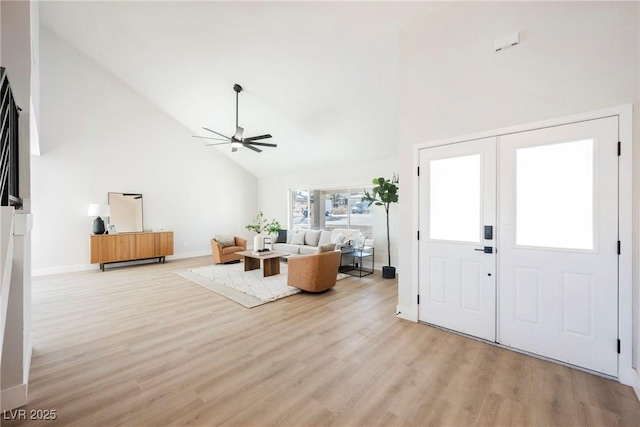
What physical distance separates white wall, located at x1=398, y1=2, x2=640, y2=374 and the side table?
243cm

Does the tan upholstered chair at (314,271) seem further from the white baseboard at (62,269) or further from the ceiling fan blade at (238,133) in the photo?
the white baseboard at (62,269)

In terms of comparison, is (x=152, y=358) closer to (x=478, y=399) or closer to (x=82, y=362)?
(x=82, y=362)

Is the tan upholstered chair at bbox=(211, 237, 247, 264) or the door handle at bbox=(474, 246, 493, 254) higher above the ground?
the door handle at bbox=(474, 246, 493, 254)

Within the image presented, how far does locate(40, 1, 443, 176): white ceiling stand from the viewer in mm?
3666

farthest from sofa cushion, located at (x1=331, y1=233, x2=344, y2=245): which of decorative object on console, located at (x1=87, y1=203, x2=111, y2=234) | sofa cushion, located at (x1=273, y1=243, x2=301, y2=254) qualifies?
decorative object on console, located at (x1=87, y1=203, x2=111, y2=234)

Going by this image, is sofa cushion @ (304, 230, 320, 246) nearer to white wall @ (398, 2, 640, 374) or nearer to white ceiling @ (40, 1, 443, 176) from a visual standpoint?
white ceiling @ (40, 1, 443, 176)

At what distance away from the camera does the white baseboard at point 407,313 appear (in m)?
3.34

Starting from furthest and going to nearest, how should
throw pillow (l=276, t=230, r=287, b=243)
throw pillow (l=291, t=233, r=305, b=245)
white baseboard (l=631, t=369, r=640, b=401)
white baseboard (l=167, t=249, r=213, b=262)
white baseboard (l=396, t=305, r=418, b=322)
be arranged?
throw pillow (l=276, t=230, r=287, b=243) → white baseboard (l=167, t=249, r=213, b=262) → throw pillow (l=291, t=233, r=305, b=245) → white baseboard (l=396, t=305, r=418, b=322) → white baseboard (l=631, t=369, r=640, b=401)

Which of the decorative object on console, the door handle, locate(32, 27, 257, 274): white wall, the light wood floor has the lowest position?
the light wood floor

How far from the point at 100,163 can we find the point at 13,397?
615 cm

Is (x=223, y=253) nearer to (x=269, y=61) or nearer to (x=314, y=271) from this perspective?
(x=314, y=271)

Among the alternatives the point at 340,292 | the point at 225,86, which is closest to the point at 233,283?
the point at 340,292

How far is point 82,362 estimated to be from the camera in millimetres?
2443

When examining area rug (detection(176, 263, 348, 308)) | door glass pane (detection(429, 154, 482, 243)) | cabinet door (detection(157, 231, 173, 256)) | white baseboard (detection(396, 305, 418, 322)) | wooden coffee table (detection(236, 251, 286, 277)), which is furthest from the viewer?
cabinet door (detection(157, 231, 173, 256))
